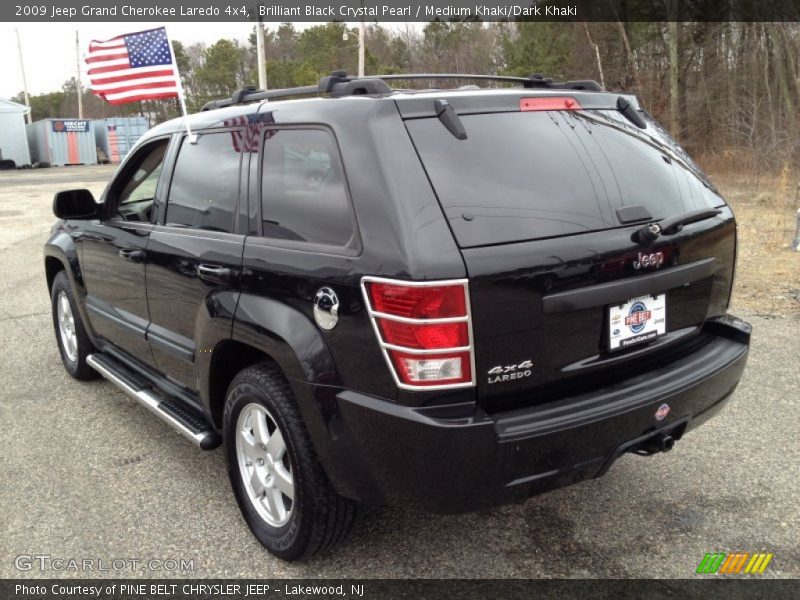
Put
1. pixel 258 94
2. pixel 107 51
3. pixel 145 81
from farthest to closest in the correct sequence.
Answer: pixel 107 51, pixel 145 81, pixel 258 94

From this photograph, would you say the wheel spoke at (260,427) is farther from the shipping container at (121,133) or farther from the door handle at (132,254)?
the shipping container at (121,133)

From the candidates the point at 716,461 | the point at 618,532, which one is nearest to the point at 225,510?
the point at 618,532

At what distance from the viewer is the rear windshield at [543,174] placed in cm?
227

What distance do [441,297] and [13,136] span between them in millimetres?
45143

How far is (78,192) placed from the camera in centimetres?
416

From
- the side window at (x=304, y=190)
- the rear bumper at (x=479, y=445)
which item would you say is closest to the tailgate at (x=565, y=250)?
the rear bumper at (x=479, y=445)

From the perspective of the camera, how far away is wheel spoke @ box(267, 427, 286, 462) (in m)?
2.69

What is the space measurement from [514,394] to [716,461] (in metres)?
1.82

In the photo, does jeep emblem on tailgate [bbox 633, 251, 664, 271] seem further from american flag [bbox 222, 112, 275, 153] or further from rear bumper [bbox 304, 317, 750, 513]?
american flag [bbox 222, 112, 275, 153]

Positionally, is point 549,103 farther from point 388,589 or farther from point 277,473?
point 388,589

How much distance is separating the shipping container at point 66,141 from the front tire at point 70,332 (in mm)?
40532

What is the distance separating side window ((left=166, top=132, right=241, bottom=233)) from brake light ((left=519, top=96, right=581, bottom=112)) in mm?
1252

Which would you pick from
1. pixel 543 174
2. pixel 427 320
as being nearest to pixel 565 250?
pixel 543 174

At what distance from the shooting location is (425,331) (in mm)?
2117
